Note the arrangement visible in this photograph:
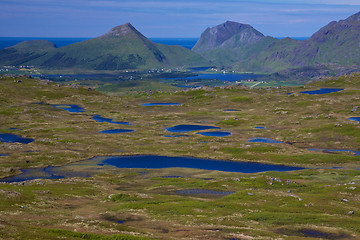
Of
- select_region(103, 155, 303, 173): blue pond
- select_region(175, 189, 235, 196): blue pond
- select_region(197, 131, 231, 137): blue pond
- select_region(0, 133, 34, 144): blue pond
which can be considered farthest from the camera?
select_region(197, 131, 231, 137): blue pond

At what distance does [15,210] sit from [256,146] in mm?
108887

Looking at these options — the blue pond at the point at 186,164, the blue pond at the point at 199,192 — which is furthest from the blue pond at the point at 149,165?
the blue pond at the point at 199,192

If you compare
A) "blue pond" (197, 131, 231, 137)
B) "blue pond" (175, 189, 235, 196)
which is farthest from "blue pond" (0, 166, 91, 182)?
"blue pond" (197, 131, 231, 137)

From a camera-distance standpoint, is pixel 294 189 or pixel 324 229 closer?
pixel 324 229

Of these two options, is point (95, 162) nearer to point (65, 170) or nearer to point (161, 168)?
point (65, 170)

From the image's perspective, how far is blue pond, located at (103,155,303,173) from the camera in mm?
135000

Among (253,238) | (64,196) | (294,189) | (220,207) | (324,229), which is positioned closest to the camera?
(253,238)

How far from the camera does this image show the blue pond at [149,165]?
403 ft

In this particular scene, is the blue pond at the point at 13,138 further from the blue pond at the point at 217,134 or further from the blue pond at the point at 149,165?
the blue pond at the point at 217,134

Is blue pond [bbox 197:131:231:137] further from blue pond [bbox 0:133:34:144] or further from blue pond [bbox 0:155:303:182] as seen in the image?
blue pond [bbox 0:133:34:144]

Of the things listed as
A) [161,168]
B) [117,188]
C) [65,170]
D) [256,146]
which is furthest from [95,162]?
[256,146]

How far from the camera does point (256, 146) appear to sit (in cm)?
15850

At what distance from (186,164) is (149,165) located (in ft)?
44.5

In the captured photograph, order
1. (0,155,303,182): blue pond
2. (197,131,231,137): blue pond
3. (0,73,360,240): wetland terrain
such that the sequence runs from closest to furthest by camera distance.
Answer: (0,73,360,240): wetland terrain
(0,155,303,182): blue pond
(197,131,231,137): blue pond
